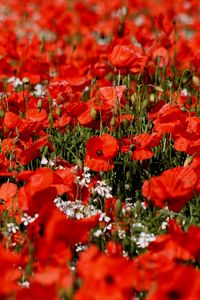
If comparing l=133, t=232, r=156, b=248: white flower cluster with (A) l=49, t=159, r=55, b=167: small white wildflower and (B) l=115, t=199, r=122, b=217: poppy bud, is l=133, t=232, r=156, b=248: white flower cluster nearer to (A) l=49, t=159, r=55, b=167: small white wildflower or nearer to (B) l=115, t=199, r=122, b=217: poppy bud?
(B) l=115, t=199, r=122, b=217: poppy bud

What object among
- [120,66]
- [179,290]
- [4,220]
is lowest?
[4,220]

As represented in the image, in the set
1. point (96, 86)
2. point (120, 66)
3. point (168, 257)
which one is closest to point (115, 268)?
point (168, 257)

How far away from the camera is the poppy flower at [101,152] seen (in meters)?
3.04

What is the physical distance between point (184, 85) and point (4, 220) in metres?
1.90

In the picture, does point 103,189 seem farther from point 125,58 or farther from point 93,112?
point 125,58


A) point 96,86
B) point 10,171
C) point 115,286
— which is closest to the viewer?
point 115,286

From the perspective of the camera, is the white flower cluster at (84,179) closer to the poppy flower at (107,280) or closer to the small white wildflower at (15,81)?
the poppy flower at (107,280)

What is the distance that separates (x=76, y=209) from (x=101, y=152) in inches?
11.1

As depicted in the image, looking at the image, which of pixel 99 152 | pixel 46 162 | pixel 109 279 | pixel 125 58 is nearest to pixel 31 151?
pixel 46 162

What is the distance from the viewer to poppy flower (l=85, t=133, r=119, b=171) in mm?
3043

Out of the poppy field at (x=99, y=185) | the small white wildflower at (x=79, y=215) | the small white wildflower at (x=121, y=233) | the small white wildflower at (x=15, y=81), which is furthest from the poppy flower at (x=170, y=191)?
the small white wildflower at (x=15, y=81)

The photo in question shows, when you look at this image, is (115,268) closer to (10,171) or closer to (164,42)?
(10,171)

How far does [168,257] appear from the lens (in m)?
2.25

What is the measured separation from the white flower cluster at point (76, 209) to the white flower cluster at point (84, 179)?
0.28 ft
